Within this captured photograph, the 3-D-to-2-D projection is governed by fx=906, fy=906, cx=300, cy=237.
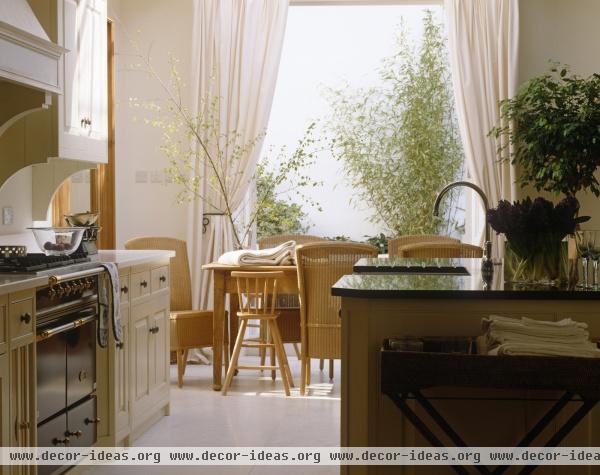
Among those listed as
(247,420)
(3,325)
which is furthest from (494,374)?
(247,420)

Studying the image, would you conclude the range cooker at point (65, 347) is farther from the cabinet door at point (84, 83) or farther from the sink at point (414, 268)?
the sink at point (414, 268)

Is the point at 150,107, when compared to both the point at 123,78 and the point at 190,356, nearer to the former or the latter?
the point at 123,78

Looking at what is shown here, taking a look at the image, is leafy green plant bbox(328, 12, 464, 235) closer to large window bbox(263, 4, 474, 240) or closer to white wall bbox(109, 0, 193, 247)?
large window bbox(263, 4, 474, 240)

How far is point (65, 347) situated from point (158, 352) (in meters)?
1.39

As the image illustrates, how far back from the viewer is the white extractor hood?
11.5 feet

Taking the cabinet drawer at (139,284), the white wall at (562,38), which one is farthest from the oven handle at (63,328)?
the white wall at (562,38)

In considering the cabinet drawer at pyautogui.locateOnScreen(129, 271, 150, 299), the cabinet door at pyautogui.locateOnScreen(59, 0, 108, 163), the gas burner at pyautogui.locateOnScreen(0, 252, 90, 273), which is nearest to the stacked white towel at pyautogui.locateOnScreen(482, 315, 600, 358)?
the gas burner at pyautogui.locateOnScreen(0, 252, 90, 273)

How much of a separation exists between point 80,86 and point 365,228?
3381 millimetres

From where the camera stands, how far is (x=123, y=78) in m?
7.10

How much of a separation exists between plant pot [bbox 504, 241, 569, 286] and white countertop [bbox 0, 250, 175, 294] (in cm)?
166

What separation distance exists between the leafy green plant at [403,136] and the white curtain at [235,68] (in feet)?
2.48

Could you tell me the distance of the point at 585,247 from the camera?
302 cm

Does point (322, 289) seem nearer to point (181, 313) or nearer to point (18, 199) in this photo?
point (181, 313)

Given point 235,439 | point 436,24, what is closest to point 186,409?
point 235,439
